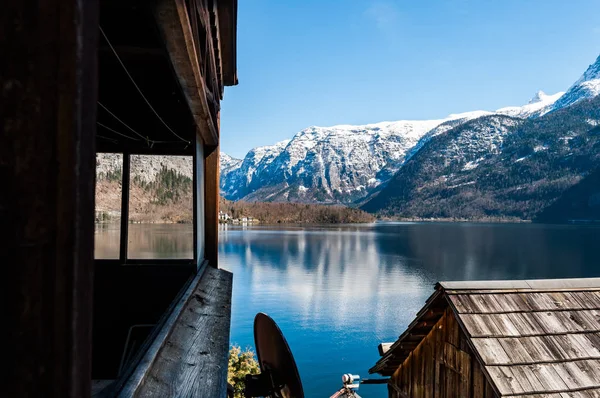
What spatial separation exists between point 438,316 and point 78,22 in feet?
23.2

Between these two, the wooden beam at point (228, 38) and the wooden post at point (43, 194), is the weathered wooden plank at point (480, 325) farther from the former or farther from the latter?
the wooden post at point (43, 194)

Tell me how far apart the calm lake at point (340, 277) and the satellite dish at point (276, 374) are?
9.47ft

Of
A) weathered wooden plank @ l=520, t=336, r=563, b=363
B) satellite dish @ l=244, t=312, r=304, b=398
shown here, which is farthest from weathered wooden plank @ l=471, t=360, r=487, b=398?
satellite dish @ l=244, t=312, r=304, b=398

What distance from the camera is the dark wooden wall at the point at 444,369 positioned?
588cm

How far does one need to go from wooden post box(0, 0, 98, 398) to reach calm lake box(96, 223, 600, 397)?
599 centimetres

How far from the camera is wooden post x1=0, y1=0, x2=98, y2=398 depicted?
2.27ft

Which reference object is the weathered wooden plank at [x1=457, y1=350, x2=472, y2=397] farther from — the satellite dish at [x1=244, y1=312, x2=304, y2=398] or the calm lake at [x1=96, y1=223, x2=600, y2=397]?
the calm lake at [x1=96, y1=223, x2=600, y2=397]

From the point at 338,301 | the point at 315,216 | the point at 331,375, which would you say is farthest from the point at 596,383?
the point at 315,216

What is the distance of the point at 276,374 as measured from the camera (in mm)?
3957

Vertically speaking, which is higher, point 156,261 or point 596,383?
point 156,261

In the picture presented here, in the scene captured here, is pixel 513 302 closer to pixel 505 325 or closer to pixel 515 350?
pixel 505 325

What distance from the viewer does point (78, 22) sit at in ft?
2.45

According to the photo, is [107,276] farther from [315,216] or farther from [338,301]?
[315,216]

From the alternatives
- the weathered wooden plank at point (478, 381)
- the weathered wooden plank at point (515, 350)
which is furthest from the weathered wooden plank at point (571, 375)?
the weathered wooden plank at point (478, 381)
